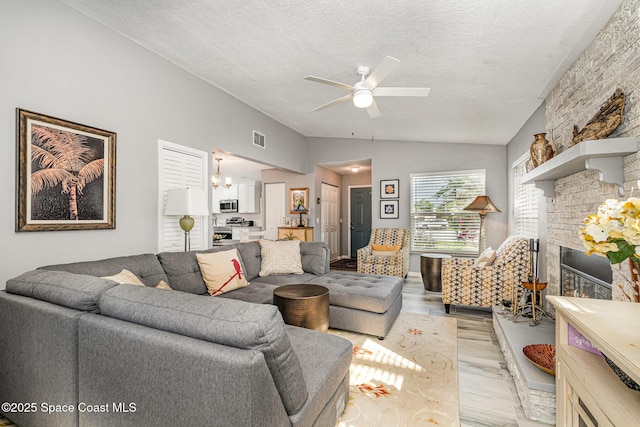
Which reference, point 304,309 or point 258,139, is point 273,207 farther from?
point 304,309

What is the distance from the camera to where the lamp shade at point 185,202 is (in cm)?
317

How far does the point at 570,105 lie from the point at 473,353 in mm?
2241

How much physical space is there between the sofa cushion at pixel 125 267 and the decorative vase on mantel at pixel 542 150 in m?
3.50

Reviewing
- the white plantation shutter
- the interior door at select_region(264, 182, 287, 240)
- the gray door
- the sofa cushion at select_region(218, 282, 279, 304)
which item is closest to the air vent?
the white plantation shutter

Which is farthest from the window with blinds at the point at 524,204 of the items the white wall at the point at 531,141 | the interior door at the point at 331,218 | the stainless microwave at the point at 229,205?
the stainless microwave at the point at 229,205

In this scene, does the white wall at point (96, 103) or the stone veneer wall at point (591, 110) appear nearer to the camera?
the stone veneer wall at point (591, 110)

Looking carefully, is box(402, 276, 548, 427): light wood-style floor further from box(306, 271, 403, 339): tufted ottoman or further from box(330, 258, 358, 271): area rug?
box(330, 258, 358, 271): area rug

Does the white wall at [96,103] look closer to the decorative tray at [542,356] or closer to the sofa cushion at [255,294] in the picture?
the sofa cushion at [255,294]

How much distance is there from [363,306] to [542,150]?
216 centimetres

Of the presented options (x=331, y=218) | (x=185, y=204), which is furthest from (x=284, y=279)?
(x=331, y=218)

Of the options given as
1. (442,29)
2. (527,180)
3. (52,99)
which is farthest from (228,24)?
(527,180)

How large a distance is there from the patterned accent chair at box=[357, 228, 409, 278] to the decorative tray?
9.53 ft

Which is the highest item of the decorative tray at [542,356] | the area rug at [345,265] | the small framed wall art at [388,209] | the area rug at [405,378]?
the small framed wall art at [388,209]

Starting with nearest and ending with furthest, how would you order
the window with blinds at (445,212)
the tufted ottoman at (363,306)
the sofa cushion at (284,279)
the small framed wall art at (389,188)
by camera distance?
1. the tufted ottoman at (363,306)
2. the sofa cushion at (284,279)
3. the window with blinds at (445,212)
4. the small framed wall art at (389,188)
